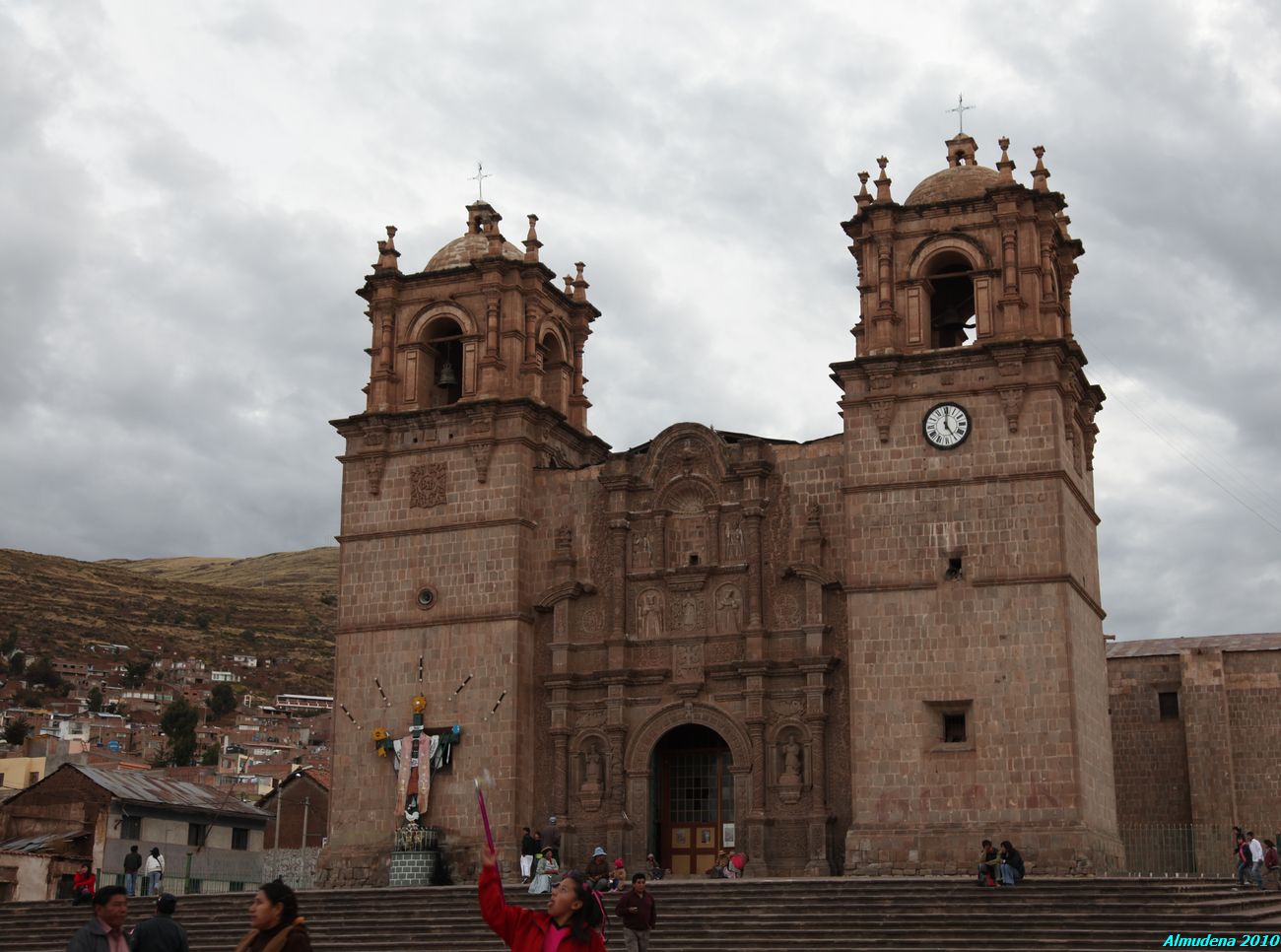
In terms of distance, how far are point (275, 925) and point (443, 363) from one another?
29.6 meters

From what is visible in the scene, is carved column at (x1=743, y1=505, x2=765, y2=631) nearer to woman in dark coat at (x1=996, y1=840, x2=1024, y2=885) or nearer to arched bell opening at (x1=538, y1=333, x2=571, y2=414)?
arched bell opening at (x1=538, y1=333, x2=571, y2=414)

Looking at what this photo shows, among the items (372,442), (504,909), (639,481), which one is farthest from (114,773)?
(504,909)

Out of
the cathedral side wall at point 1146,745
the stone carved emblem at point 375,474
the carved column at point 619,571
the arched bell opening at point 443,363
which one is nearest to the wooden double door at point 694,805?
the carved column at point 619,571

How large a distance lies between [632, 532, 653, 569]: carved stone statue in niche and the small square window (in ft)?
22.7

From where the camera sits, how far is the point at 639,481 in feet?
110

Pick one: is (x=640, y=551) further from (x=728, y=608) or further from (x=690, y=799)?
(x=690, y=799)

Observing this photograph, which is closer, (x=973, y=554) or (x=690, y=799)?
(x=973, y=554)

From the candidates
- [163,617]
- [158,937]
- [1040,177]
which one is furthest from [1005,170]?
[163,617]

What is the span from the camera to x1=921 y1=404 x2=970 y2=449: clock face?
30859mm

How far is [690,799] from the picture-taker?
32.7 meters

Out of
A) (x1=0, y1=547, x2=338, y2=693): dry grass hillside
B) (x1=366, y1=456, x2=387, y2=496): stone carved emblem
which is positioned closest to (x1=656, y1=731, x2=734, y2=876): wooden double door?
(x1=366, y1=456, x2=387, y2=496): stone carved emblem

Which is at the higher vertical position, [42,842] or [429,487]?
[429,487]

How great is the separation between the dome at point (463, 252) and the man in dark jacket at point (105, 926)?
88.8ft

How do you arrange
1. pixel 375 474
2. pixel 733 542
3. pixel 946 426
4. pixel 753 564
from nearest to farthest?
1. pixel 946 426
2. pixel 753 564
3. pixel 733 542
4. pixel 375 474
